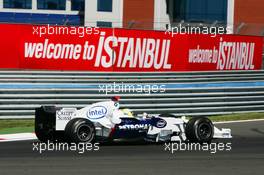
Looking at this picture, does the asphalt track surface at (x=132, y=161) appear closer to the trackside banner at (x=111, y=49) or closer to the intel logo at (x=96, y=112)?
the intel logo at (x=96, y=112)

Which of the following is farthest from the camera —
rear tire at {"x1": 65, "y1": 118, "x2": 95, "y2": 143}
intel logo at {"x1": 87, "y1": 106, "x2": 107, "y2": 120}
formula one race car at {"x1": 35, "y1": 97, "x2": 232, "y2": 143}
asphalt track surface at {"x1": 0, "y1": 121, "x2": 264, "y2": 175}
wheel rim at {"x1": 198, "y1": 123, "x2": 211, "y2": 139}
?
wheel rim at {"x1": 198, "y1": 123, "x2": 211, "y2": 139}

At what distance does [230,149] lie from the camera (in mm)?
13242

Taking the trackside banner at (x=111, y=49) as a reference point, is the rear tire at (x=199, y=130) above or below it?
below

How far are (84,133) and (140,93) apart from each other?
7.02 metres

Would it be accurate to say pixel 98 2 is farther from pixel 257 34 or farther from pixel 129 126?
pixel 129 126

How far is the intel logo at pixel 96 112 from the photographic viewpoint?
531 inches

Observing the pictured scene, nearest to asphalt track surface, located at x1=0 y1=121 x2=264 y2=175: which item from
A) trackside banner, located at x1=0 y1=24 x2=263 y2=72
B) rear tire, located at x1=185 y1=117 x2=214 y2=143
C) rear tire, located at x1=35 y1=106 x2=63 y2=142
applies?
rear tire, located at x1=35 y1=106 x2=63 y2=142

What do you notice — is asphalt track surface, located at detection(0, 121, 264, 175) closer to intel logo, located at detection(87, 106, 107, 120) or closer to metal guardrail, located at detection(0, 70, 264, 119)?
intel logo, located at detection(87, 106, 107, 120)

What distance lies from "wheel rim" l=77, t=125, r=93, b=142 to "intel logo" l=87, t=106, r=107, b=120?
1.21ft

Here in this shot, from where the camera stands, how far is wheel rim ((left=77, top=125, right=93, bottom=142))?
13.1 meters

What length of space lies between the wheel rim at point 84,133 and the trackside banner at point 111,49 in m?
9.04

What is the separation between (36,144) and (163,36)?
11.3 metres

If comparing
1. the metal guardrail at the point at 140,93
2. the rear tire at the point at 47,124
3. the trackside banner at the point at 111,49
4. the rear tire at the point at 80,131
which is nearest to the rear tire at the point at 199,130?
the rear tire at the point at 80,131

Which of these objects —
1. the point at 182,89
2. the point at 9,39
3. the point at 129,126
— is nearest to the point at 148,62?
the point at 182,89
